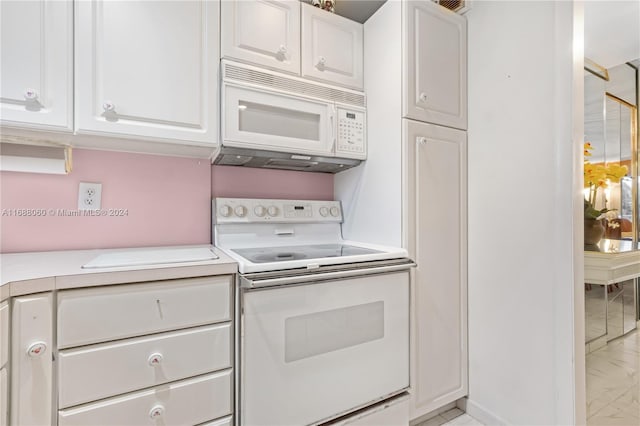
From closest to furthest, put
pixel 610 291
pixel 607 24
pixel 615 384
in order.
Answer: pixel 615 384 → pixel 607 24 → pixel 610 291

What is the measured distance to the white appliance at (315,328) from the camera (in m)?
1.04

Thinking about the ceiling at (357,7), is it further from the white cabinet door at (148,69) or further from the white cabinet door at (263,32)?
the white cabinet door at (148,69)

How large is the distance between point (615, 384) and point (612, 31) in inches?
93.5

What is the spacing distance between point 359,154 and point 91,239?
1.37 m

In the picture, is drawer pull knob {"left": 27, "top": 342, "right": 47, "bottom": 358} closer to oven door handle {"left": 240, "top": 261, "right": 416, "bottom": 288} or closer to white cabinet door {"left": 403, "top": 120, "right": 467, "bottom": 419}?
oven door handle {"left": 240, "top": 261, "right": 416, "bottom": 288}

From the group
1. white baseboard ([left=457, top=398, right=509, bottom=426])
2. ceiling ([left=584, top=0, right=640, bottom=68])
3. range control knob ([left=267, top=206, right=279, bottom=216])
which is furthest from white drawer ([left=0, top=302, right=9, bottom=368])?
ceiling ([left=584, top=0, right=640, bottom=68])

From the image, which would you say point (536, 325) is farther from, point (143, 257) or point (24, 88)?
point (24, 88)

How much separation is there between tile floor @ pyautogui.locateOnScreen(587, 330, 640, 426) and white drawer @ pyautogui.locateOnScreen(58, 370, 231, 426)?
1.75 meters

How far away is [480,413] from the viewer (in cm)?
150

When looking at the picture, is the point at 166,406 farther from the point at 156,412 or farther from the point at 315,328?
the point at 315,328

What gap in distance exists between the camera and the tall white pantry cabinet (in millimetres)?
1402

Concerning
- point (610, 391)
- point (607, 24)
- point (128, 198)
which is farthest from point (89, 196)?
point (607, 24)

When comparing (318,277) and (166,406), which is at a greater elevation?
(318,277)

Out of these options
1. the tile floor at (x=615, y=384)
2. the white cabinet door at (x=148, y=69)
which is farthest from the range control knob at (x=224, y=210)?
the tile floor at (x=615, y=384)
